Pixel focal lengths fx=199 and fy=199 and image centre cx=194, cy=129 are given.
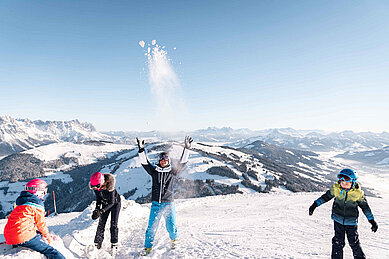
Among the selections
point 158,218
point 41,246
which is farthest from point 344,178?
point 41,246

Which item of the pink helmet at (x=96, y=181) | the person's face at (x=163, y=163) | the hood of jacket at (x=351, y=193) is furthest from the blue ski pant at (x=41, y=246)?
the hood of jacket at (x=351, y=193)

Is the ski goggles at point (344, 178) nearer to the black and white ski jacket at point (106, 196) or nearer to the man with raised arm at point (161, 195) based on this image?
the man with raised arm at point (161, 195)

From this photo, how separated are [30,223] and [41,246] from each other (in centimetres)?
61

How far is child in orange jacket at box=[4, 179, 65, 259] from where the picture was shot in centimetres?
417

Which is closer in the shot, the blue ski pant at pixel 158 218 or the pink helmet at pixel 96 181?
the pink helmet at pixel 96 181

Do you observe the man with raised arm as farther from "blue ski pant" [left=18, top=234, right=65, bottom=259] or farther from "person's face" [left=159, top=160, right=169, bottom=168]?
"blue ski pant" [left=18, top=234, right=65, bottom=259]

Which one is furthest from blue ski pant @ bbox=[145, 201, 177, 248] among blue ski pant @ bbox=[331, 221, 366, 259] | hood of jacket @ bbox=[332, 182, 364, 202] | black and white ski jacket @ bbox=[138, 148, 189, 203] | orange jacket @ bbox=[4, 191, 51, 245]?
hood of jacket @ bbox=[332, 182, 364, 202]

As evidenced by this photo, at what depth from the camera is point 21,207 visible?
14.1 feet

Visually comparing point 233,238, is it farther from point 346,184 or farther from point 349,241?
point 346,184

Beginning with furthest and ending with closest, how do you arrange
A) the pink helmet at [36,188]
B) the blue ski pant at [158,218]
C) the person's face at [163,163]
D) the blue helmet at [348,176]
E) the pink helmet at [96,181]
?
the person's face at [163,163]
the blue ski pant at [158,218]
the pink helmet at [96,181]
the blue helmet at [348,176]
the pink helmet at [36,188]

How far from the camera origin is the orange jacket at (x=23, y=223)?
13.7 feet

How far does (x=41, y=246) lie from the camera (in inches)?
175

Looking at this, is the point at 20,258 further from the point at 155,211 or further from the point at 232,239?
the point at 232,239

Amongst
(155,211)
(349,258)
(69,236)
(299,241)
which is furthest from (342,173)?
(69,236)
